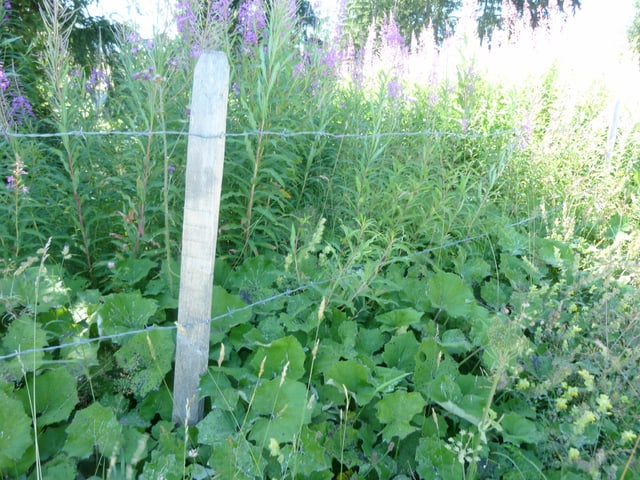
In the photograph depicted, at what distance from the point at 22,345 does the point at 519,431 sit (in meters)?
1.87

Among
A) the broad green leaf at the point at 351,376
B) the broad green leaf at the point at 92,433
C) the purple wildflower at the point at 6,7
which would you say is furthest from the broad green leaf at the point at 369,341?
the purple wildflower at the point at 6,7

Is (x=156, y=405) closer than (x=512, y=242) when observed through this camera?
Yes

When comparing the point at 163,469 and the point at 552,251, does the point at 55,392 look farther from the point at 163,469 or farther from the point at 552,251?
the point at 552,251

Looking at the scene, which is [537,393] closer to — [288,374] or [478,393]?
[478,393]

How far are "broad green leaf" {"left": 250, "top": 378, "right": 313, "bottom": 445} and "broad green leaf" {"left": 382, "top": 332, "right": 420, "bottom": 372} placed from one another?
530 millimetres

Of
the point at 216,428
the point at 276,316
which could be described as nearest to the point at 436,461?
the point at 216,428

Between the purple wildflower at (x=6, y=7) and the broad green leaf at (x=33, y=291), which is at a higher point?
the purple wildflower at (x=6, y=7)

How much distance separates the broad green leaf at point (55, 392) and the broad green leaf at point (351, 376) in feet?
2.97

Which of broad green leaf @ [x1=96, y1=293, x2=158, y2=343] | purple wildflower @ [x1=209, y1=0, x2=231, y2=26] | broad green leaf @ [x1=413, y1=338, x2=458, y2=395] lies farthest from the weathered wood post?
purple wildflower @ [x1=209, y1=0, x2=231, y2=26]

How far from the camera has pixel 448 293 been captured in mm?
2484

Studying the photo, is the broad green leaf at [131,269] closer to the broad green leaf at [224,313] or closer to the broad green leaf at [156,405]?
the broad green leaf at [224,313]

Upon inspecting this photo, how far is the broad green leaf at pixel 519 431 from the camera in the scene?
180 centimetres

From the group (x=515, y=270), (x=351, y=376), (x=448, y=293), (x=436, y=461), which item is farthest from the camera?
(x=515, y=270)

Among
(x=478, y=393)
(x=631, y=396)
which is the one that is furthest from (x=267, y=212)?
(x=631, y=396)
